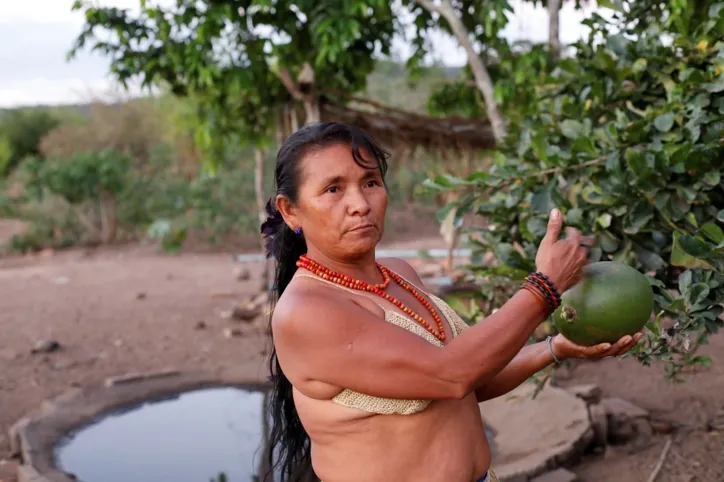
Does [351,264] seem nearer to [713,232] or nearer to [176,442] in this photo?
[713,232]

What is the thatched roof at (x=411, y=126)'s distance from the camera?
6410mm

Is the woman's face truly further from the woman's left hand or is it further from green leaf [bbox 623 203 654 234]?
→ green leaf [bbox 623 203 654 234]

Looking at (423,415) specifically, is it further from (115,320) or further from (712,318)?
(115,320)

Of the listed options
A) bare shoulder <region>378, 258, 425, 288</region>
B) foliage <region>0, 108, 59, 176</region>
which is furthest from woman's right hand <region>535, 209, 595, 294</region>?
foliage <region>0, 108, 59, 176</region>

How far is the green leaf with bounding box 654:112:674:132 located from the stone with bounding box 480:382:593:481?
4.06 ft

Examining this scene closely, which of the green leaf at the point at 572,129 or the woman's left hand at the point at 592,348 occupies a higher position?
the green leaf at the point at 572,129

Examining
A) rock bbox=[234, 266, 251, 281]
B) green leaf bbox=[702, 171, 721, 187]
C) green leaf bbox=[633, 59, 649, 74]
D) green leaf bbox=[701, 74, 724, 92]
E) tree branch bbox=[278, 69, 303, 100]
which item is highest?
tree branch bbox=[278, 69, 303, 100]

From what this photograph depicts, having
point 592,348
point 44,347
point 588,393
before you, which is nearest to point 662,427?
point 588,393

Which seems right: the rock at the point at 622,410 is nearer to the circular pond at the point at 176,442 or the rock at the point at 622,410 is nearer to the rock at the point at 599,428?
the rock at the point at 599,428

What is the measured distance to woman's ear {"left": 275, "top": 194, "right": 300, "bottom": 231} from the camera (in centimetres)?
157

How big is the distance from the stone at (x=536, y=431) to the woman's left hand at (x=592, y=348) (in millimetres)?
1275

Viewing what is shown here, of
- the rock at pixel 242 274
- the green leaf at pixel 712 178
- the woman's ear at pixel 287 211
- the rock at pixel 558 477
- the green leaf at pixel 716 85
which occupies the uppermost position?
the green leaf at pixel 716 85

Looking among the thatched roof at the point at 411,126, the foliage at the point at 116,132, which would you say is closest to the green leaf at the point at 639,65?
the thatched roof at the point at 411,126

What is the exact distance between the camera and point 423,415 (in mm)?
1479
